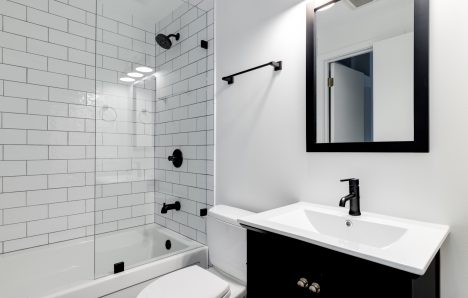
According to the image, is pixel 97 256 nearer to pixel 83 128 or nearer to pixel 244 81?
pixel 83 128

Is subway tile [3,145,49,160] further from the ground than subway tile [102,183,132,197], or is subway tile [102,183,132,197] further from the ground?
subway tile [3,145,49,160]

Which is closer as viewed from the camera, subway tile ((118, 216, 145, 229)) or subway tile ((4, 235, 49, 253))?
subway tile ((4, 235, 49, 253))

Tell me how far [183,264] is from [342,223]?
1.16 metres

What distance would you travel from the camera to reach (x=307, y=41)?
137 centimetres

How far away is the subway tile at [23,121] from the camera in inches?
72.4

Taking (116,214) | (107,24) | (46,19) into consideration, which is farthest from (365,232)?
(46,19)

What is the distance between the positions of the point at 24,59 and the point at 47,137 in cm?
58

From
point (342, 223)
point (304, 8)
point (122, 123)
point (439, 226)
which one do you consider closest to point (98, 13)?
point (122, 123)

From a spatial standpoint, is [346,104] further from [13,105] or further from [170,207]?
[13,105]

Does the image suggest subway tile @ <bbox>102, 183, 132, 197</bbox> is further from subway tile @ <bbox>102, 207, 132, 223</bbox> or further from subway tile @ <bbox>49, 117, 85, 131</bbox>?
subway tile @ <bbox>49, 117, 85, 131</bbox>

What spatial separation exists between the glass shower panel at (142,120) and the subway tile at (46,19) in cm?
26

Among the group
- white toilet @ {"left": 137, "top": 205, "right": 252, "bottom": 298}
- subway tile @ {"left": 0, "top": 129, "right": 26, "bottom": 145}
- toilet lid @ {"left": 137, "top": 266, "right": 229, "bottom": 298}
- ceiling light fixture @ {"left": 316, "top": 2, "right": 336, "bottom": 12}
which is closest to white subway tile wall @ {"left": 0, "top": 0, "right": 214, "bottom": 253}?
subway tile @ {"left": 0, "top": 129, "right": 26, "bottom": 145}

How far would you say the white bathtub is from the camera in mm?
1546

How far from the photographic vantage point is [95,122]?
2139 mm
